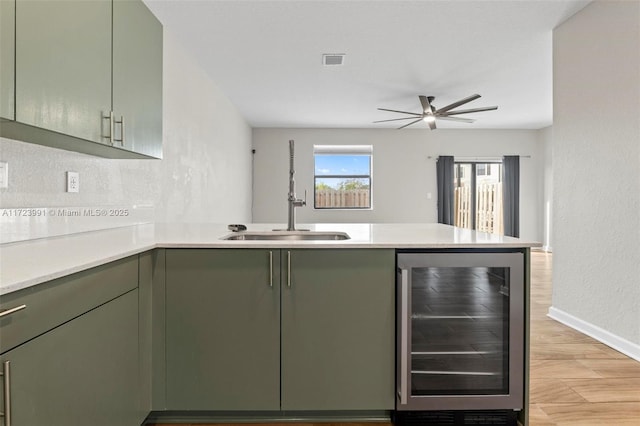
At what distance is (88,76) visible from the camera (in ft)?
4.91

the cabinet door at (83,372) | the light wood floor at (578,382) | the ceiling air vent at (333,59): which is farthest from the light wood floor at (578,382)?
the ceiling air vent at (333,59)

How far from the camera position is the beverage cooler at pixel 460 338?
5.48 ft

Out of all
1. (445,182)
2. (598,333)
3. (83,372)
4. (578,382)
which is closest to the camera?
(83,372)

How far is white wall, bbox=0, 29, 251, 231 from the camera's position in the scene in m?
1.71

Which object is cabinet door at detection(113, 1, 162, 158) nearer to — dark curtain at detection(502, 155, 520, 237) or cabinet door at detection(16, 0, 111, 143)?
cabinet door at detection(16, 0, 111, 143)

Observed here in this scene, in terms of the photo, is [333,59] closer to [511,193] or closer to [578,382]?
[578,382]

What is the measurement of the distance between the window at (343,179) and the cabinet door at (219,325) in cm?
679

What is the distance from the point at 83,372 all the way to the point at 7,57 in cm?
93

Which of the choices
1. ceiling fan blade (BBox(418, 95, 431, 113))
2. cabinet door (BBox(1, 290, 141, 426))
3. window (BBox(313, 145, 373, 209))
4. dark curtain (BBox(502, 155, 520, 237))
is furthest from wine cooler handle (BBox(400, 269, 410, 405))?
dark curtain (BBox(502, 155, 520, 237))

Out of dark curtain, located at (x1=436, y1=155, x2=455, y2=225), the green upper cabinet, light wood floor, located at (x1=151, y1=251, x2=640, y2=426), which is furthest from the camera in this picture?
dark curtain, located at (x1=436, y1=155, x2=455, y2=225)

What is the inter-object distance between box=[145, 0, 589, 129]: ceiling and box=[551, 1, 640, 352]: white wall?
36 centimetres

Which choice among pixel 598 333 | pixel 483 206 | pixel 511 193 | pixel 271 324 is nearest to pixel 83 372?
pixel 271 324

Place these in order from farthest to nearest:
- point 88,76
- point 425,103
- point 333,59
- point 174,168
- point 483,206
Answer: point 483,206, point 425,103, point 333,59, point 174,168, point 88,76

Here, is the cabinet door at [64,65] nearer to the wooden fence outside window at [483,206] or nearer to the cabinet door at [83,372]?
the cabinet door at [83,372]
